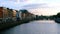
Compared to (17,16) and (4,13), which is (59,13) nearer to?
(17,16)

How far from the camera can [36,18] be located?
516 ft

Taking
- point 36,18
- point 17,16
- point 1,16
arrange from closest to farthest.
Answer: point 1,16 → point 17,16 → point 36,18

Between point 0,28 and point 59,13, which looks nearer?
point 0,28

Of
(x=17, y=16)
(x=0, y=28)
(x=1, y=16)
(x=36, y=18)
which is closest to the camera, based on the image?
(x=0, y=28)

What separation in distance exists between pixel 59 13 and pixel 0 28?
2796 inches

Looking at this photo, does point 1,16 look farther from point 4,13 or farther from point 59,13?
point 59,13

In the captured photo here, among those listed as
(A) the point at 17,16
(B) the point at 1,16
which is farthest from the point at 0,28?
(A) the point at 17,16

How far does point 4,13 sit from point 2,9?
277 centimetres

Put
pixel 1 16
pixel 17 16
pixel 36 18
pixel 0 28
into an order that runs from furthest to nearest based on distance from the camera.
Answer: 1. pixel 36 18
2. pixel 17 16
3. pixel 1 16
4. pixel 0 28

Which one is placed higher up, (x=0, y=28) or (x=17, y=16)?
(x=0, y=28)

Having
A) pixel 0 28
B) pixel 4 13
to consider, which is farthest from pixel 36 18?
pixel 0 28

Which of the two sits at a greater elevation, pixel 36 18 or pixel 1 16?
pixel 1 16

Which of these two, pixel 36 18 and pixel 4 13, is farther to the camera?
pixel 36 18

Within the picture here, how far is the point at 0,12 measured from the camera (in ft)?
225
